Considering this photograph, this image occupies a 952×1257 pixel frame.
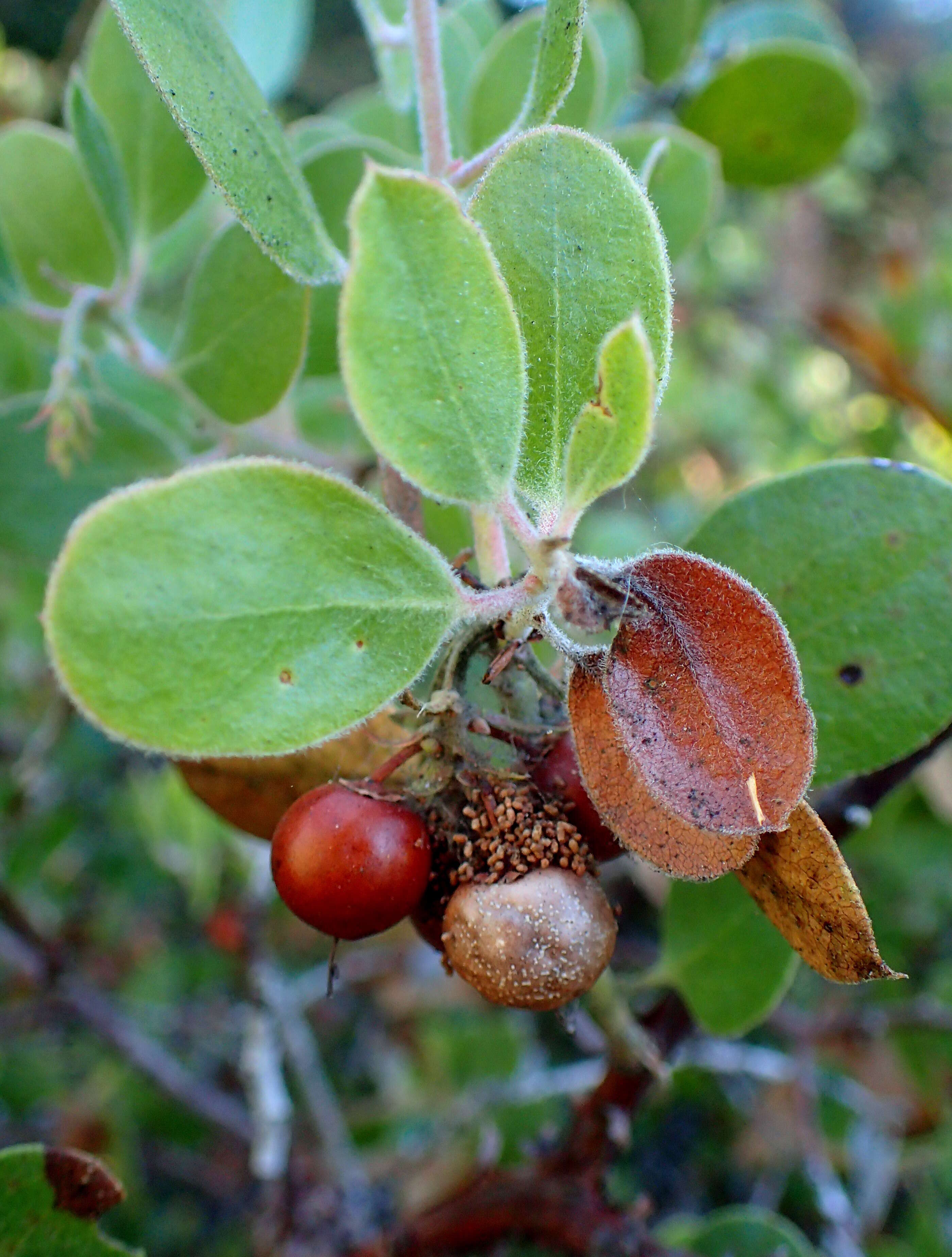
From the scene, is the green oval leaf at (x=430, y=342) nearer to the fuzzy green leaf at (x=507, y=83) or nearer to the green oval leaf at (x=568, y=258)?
the green oval leaf at (x=568, y=258)

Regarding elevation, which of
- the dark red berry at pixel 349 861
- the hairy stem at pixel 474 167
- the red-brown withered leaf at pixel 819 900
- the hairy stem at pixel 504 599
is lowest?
the dark red berry at pixel 349 861

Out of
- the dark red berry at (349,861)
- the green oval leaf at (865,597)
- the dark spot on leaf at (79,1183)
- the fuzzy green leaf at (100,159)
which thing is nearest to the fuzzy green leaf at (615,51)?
the fuzzy green leaf at (100,159)

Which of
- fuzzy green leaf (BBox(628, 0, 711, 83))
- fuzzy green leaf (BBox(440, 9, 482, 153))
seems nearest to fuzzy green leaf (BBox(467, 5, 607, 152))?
fuzzy green leaf (BBox(440, 9, 482, 153))

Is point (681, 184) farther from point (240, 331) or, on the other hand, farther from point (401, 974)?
point (401, 974)

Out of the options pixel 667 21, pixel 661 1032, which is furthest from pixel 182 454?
pixel 667 21

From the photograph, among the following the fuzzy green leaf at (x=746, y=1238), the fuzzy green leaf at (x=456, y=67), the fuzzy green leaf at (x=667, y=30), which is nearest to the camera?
the fuzzy green leaf at (x=746, y=1238)

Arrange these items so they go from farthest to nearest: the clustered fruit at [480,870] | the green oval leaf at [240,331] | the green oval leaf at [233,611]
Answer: the green oval leaf at [240,331]
the clustered fruit at [480,870]
the green oval leaf at [233,611]

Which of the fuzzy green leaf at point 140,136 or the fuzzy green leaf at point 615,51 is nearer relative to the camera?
the fuzzy green leaf at point 140,136

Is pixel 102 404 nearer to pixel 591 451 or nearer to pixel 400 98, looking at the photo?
pixel 400 98
